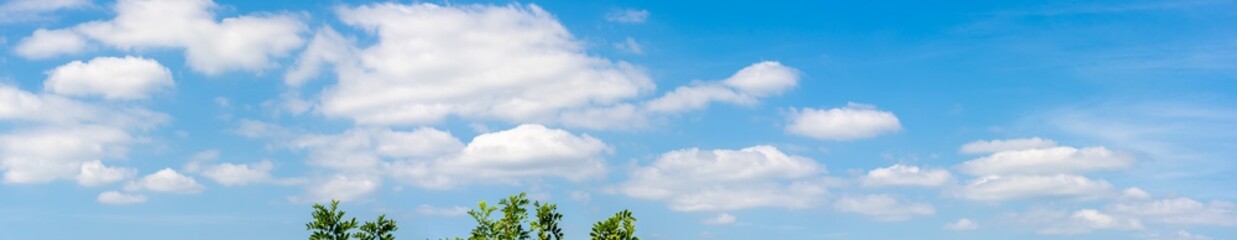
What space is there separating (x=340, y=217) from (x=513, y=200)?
542 cm

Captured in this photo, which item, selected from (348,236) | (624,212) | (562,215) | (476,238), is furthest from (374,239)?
(624,212)

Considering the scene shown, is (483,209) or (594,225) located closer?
(594,225)

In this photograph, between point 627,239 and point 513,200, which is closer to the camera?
point 627,239

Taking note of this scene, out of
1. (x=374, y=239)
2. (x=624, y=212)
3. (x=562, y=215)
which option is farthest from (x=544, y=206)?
(x=374, y=239)

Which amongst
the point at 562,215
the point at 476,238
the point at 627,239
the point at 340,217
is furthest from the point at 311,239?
the point at 627,239

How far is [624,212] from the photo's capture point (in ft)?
112

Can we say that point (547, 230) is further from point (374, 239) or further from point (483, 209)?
point (374, 239)

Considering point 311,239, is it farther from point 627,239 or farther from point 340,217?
point 627,239

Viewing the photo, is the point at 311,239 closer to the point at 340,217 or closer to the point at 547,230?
the point at 340,217

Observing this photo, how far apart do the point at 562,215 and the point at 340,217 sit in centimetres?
687

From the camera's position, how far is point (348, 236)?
36938 millimetres

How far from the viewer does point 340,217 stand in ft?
121

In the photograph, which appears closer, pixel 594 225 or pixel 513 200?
pixel 594 225

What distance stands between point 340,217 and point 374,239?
127 cm
